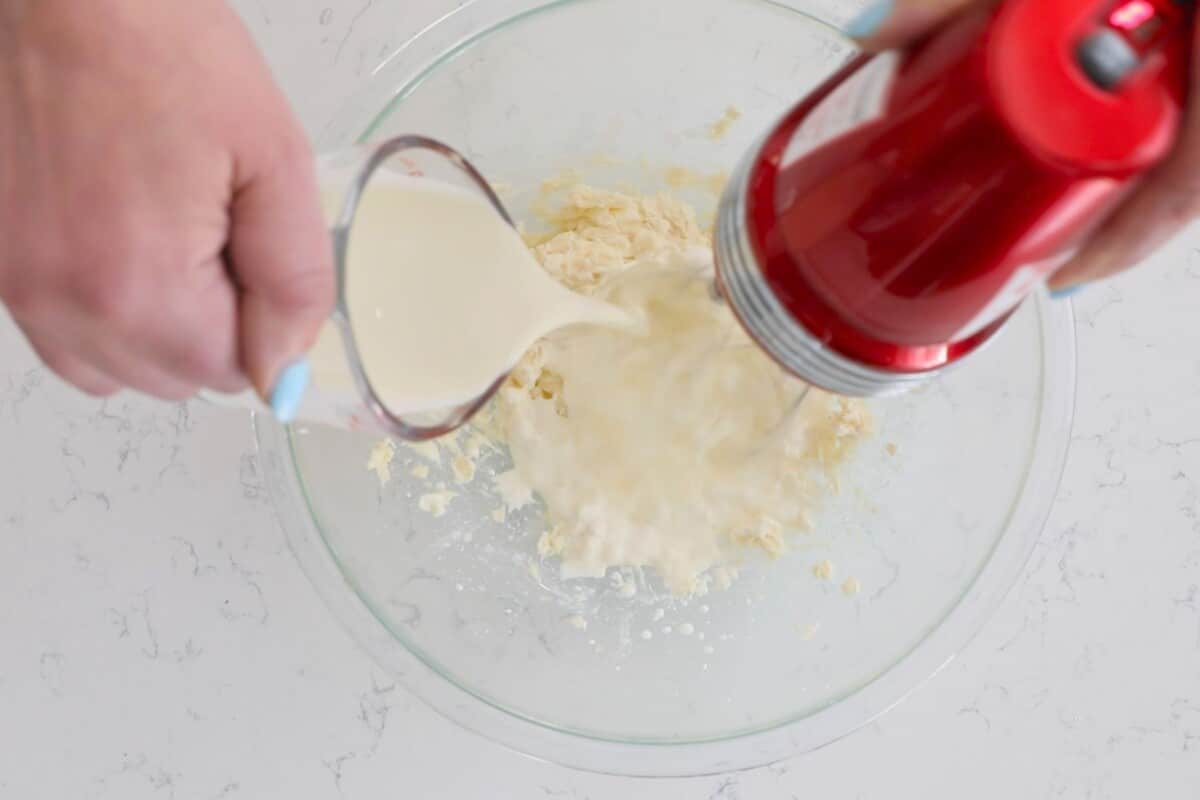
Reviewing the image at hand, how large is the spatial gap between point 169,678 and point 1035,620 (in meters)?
0.91

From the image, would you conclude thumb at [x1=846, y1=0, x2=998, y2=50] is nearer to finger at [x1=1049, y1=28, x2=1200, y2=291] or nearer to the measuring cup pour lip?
finger at [x1=1049, y1=28, x2=1200, y2=291]

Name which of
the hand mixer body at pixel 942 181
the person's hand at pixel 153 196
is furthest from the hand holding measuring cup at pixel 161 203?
the hand mixer body at pixel 942 181

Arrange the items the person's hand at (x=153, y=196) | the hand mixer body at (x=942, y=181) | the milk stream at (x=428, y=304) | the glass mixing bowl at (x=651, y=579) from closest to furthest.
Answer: the hand mixer body at (x=942, y=181)
the person's hand at (x=153, y=196)
the milk stream at (x=428, y=304)
the glass mixing bowl at (x=651, y=579)

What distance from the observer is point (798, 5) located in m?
0.99

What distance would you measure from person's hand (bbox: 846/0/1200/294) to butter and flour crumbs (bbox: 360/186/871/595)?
384 millimetres

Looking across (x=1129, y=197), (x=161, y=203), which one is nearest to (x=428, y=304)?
(x=161, y=203)

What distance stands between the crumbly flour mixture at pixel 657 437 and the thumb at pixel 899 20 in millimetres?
392

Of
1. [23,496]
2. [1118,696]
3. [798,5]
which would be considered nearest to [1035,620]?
[1118,696]

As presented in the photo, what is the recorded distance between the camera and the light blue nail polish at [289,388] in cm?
62

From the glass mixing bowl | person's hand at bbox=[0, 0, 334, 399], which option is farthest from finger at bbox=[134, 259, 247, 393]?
the glass mixing bowl

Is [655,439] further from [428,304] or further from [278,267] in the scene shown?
[278,267]

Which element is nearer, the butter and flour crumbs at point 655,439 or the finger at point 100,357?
the finger at point 100,357

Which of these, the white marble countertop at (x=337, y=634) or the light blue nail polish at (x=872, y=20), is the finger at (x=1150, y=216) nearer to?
the light blue nail polish at (x=872, y=20)

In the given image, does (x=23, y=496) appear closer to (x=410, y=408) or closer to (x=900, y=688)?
(x=410, y=408)
